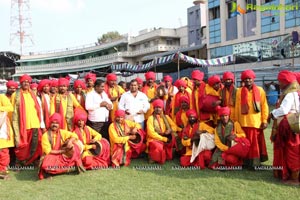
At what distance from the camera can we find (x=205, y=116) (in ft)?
20.7

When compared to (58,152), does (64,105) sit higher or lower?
higher

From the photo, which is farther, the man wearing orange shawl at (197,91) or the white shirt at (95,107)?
the white shirt at (95,107)

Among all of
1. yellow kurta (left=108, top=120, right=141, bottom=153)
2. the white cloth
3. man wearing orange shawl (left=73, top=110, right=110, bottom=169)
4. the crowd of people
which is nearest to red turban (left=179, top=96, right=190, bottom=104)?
the crowd of people

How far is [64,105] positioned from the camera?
6574 millimetres

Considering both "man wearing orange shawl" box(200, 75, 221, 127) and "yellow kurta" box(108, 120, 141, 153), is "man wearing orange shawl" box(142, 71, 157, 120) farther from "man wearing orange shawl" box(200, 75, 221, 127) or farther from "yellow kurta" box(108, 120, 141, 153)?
"man wearing orange shawl" box(200, 75, 221, 127)

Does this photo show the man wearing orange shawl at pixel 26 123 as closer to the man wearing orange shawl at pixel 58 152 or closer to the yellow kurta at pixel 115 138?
the man wearing orange shawl at pixel 58 152

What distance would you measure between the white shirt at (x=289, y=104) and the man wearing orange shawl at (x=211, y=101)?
133 centimetres

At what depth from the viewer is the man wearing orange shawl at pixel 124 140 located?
6.34 meters

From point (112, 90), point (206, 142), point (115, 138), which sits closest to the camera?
point (206, 142)

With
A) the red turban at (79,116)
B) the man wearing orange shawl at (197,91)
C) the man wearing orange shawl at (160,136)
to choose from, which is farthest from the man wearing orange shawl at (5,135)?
the man wearing orange shawl at (197,91)

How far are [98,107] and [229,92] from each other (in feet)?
8.32

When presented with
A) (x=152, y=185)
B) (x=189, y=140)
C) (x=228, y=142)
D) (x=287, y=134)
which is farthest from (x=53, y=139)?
(x=287, y=134)

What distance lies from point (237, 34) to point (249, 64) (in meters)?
8.13

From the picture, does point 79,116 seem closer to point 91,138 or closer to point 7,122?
point 91,138
